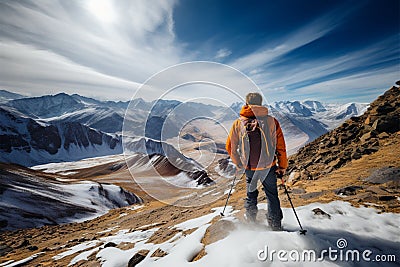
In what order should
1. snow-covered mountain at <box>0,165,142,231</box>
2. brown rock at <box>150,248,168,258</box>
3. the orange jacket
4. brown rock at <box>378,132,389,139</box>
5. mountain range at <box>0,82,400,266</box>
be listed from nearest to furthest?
mountain range at <box>0,82,400,266</box> → the orange jacket → brown rock at <box>150,248,168,258</box> → brown rock at <box>378,132,389,139</box> → snow-covered mountain at <box>0,165,142,231</box>

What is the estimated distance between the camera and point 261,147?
473 cm

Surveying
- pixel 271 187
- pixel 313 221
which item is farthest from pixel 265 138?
pixel 313 221

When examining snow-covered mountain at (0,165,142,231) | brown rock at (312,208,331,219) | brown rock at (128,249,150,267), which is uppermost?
brown rock at (312,208,331,219)

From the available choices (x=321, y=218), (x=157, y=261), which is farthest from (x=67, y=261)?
(x=321, y=218)

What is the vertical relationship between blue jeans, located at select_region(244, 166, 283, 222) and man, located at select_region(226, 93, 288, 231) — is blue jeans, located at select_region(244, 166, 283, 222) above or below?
below

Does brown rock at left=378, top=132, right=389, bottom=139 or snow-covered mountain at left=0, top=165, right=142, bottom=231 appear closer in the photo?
brown rock at left=378, top=132, right=389, bottom=139

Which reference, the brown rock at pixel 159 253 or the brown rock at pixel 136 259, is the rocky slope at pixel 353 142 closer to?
the brown rock at pixel 159 253

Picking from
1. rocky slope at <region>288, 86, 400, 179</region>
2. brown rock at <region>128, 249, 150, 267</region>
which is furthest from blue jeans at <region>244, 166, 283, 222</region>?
rocky slope at <region>288, 86, 400, 179</region>

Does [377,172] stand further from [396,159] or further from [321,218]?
[321,218]

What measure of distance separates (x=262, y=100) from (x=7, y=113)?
254m

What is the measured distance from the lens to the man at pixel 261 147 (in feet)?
15.2

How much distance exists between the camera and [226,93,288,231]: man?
4.63 meters

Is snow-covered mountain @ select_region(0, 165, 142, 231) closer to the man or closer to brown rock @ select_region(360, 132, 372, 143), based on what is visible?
the man

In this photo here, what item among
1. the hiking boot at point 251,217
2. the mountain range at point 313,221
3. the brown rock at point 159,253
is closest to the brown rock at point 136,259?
the mountain range at point 313,221
